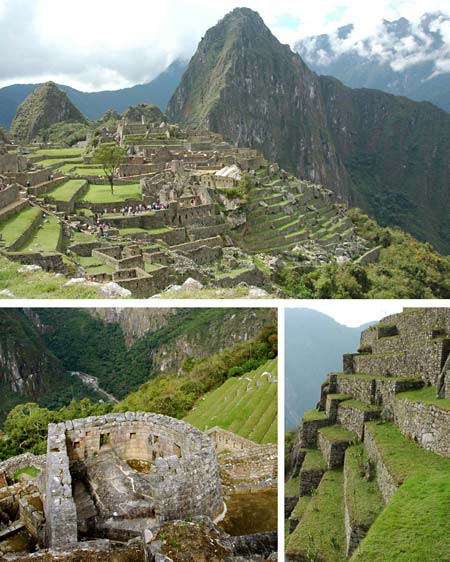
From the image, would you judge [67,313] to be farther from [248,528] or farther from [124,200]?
[124,200]

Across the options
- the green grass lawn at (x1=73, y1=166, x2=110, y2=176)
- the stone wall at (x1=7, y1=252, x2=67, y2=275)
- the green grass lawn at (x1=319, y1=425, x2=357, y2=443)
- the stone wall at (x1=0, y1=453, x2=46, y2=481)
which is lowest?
the stone wall at (x1=0, y1=453, x2=46, y2=481)

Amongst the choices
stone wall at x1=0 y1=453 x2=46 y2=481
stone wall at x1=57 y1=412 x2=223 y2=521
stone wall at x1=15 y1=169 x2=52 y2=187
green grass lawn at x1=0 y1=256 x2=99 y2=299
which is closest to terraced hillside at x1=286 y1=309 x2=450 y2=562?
stone wall at x1=57 y1=412 x2=223 y2=521

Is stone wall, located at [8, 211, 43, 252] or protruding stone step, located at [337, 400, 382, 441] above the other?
stone wall, located at [8, 211, 43, 252]

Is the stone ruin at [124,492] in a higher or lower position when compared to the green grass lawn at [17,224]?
lower

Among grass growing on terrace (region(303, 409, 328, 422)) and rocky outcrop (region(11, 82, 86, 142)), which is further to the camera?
rocky outcrop (region(11, 82, 86, 142))

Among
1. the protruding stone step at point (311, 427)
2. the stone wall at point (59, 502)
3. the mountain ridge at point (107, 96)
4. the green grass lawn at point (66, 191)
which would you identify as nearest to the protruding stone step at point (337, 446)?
the protruding stone step at point (311, 427)

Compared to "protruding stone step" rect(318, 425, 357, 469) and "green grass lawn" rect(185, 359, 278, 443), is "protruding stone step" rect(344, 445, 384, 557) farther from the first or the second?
"green grass lawn" rect(185, 359, 278, 443)

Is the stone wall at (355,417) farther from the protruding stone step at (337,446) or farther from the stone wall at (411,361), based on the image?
the stone wall at (411,361)
